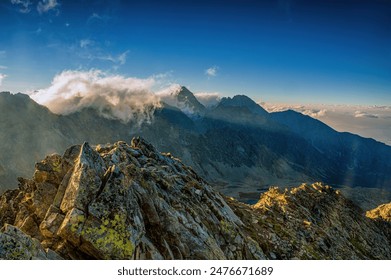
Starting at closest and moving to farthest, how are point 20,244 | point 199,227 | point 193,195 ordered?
point 20,244, point 199,227, point 193,195

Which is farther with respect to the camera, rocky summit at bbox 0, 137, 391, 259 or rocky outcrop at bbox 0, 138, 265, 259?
rocky outcrop at bbox 0, 138, 265, 259

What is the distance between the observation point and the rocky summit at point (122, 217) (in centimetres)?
933

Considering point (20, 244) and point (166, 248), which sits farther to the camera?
point (166, 248)

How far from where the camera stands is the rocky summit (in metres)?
9.33

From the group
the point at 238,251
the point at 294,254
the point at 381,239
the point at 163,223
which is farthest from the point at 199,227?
the point at 381,239

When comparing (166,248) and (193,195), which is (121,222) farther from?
(193,195)

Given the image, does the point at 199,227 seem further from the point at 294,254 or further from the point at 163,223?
the point at 294,254

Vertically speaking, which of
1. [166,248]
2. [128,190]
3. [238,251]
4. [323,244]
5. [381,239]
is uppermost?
[128,190]

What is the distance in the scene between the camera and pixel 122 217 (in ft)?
32.2

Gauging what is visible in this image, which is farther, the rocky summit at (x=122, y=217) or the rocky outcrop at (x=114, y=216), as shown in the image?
the rocky outcrop at (x=114, y=216)

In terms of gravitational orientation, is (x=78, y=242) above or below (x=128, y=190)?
below

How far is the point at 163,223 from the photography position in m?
12.1
